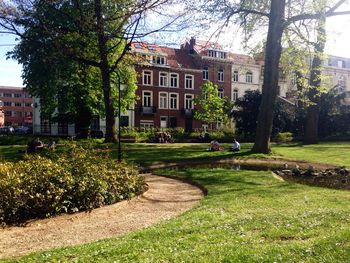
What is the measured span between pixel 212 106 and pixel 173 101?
7.07 m

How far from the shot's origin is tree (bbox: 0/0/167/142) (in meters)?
25.2

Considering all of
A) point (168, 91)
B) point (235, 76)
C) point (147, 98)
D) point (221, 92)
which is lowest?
point (147, 98)

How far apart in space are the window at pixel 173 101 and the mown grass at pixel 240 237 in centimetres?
4328

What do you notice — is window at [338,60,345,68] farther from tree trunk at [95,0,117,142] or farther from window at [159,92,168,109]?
tree trunk at [95,0,117,142]

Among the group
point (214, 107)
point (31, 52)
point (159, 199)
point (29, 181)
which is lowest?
point (159, 199)

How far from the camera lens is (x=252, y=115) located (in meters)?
40.6

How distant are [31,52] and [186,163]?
18.3 metres

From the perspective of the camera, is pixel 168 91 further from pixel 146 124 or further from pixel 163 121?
pixel 146 124

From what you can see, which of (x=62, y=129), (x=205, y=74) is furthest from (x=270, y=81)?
(x=205, y=74)

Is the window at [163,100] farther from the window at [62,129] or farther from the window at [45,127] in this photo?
the window at [45,127]

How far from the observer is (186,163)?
18.9 m

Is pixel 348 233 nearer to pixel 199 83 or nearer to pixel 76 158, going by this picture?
pixel 76 158

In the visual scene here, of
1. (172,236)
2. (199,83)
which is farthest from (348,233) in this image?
(199,83)

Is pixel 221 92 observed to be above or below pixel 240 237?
above
